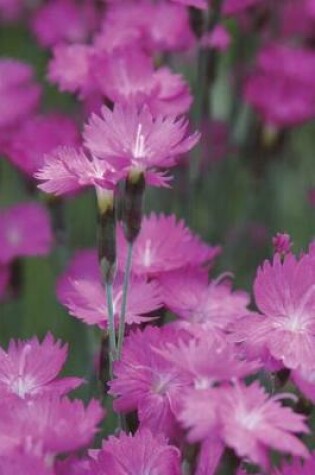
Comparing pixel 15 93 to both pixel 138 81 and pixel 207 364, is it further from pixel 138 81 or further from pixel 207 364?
pixel 207 364

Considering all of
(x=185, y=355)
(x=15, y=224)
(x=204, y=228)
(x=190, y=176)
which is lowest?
(x=204, y=228)

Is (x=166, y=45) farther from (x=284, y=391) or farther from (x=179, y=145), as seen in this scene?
(x=284, y=391)

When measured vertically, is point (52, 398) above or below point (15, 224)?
above

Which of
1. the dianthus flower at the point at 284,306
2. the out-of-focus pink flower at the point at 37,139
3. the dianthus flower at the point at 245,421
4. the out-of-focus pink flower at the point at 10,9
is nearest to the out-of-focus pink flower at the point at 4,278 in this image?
the out-of-focus pink flower at the point at 37,139

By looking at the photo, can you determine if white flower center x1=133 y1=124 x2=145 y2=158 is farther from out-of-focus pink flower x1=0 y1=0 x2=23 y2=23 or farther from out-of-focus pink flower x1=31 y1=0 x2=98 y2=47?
out-of-focus pink flower x1=0 y1=0 x2=23 y2=23

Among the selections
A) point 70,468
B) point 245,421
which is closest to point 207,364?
point 245,421

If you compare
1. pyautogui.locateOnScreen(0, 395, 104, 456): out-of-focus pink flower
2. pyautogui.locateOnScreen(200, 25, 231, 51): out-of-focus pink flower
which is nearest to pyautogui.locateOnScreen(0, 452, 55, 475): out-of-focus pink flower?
pyautogui.locateOnScreen(0, 395, 104, 456): out-of-focus pink flower

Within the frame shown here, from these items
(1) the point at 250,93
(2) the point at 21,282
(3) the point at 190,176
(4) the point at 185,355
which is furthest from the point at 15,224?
(4) the point at 185,355
